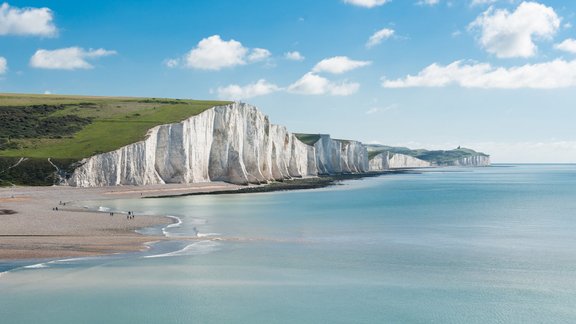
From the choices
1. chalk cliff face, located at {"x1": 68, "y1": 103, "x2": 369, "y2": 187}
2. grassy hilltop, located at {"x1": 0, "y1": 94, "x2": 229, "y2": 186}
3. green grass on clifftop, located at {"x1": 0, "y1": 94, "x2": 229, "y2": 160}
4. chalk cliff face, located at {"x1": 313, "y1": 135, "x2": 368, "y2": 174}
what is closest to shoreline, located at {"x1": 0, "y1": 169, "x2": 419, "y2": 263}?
grassy hilltop, located at {"x1": 0, "y1": 94, "x2": 229, "y2": 186}

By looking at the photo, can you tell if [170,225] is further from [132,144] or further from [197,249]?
[132,144]

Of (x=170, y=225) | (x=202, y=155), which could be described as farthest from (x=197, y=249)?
(x=202, y=155)

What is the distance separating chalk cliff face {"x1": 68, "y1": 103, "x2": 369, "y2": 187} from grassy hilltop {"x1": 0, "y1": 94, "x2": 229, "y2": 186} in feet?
6.48

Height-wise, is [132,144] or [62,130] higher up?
[62,130]

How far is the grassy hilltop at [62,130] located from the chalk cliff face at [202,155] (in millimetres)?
1976

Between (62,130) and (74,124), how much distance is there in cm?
423

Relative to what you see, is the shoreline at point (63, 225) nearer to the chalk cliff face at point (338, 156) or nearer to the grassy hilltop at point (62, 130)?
the grassy hilltop at point (62, 130)

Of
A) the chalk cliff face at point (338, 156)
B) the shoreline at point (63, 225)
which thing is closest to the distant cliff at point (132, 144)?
the shoreline at point (63, 225)

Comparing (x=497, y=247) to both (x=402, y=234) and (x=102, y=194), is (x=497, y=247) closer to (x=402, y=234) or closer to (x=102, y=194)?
(x=402, y=234)

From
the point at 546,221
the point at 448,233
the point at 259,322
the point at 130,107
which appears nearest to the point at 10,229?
the point at 259,322

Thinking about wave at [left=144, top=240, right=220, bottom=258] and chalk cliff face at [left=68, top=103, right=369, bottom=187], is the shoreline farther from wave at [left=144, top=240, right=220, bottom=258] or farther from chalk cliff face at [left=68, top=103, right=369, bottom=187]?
chalk cliff face at [left=68, top=103, right=369, bottom=187]

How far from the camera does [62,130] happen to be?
3155 inches

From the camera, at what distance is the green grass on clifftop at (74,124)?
70250mm

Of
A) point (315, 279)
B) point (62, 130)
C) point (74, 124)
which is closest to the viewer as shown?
point (315, 279)
